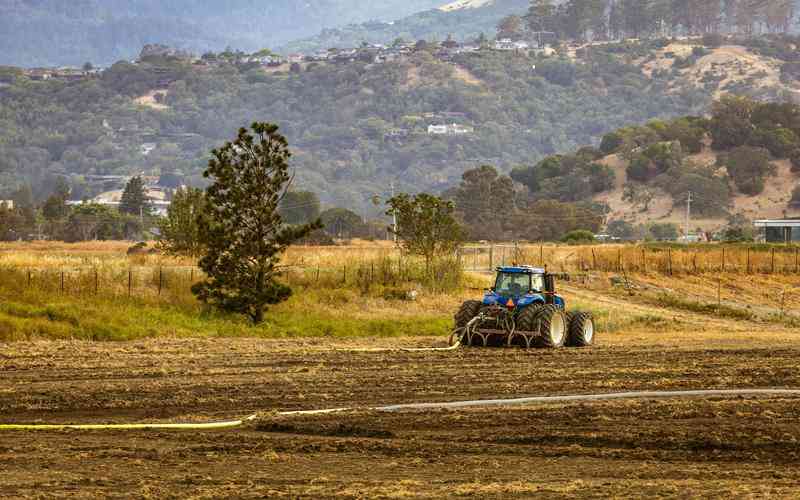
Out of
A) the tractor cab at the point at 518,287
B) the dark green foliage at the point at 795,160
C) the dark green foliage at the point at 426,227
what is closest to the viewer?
the tractor cab at the point at 518,287

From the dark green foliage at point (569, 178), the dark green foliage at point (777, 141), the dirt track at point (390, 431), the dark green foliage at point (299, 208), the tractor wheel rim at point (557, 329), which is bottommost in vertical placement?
the dirt track at point (390, 431)

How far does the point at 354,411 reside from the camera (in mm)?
19625

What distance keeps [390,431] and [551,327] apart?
43.9ft

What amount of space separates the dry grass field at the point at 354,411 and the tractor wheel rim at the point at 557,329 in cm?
79

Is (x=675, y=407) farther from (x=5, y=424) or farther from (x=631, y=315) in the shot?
(x=631, y=315)

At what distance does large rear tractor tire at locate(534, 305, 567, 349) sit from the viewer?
30703 millimetres

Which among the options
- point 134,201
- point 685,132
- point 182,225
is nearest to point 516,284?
point 182,225

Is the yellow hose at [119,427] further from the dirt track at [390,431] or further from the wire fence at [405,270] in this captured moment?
the wire fence at [405,270]

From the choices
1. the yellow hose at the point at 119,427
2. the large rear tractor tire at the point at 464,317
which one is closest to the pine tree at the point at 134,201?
the large rear tractor tire at the point at 464,317

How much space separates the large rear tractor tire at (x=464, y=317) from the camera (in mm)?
31272

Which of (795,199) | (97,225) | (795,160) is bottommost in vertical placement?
A: (97,225)

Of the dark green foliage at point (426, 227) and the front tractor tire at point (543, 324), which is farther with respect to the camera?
the dark green foliage at point (426, 227)

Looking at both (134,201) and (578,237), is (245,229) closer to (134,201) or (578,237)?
(578,237)

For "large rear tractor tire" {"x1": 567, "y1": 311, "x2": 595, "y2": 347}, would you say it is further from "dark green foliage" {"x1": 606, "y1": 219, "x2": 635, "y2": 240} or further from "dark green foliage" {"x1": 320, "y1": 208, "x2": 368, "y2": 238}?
"dark green foliage" {"x1": 320, "y1": 208, "x2": 368, "y2": 238}
